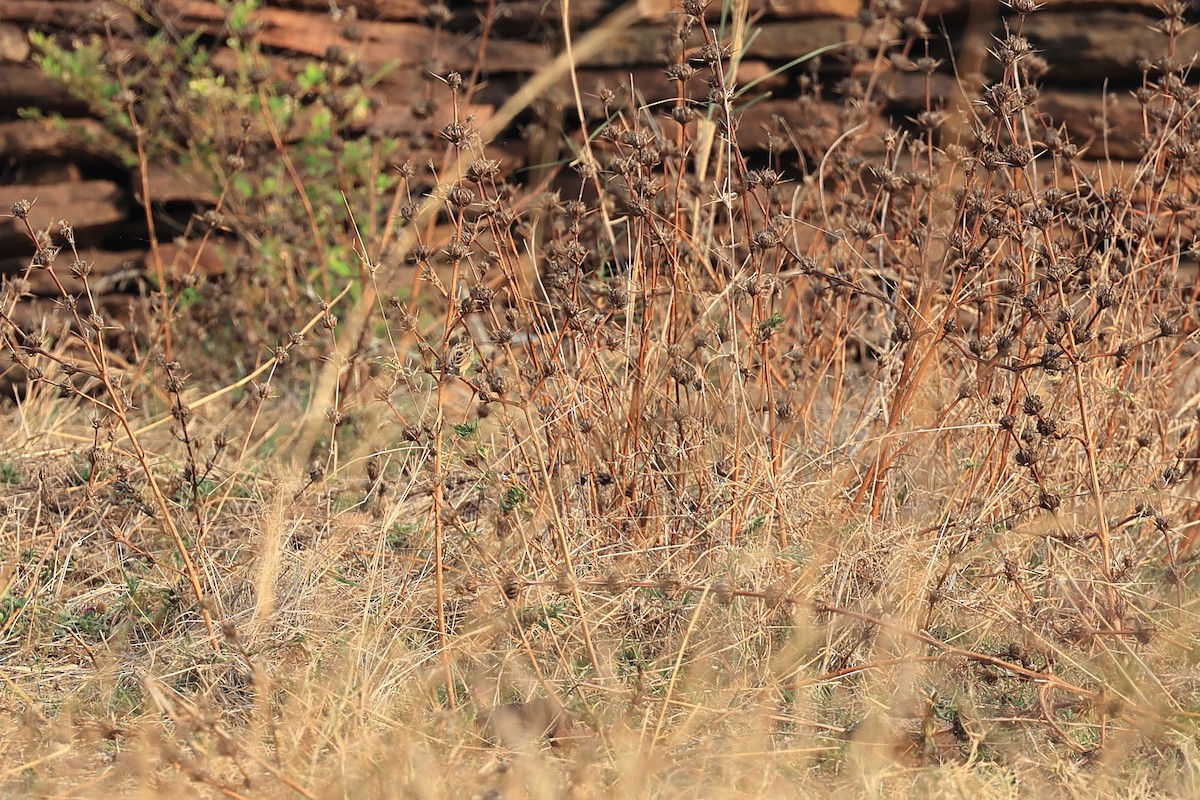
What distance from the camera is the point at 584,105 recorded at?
205 inches

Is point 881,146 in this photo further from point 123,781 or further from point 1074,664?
point 123,781

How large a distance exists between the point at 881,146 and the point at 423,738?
328cm

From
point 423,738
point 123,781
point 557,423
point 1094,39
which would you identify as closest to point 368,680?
point 423,738

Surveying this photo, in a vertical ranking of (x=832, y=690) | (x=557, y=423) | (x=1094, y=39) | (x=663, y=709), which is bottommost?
(x=832, y=690)

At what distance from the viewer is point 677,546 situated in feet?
9.16

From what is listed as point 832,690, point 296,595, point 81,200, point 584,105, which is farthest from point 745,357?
point 81,200

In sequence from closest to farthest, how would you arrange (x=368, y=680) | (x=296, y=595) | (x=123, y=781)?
(x=123, y=781) < (x=368, y=680) < (x=296, y=595)

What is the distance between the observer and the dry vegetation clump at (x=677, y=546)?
90.4 inches

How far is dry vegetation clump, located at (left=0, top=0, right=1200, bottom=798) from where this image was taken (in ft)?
7.54

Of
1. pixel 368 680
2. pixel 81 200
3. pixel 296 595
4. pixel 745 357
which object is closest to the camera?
pixel 368 680

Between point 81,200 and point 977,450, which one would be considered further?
point 81,200

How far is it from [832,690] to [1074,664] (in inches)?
18.0

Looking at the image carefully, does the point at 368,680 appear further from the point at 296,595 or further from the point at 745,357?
the point at 745,357

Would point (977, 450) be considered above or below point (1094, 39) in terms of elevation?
below
